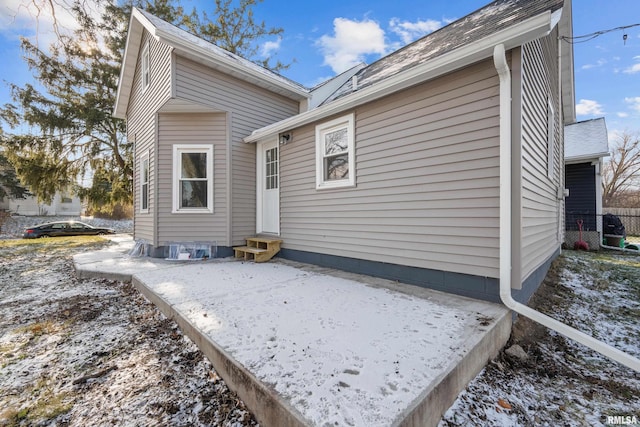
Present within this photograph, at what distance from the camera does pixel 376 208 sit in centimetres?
425

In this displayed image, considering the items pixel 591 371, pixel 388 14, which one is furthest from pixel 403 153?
pixel 388 14

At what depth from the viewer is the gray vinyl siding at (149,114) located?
19.4 feet

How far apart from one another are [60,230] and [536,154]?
1918 cm

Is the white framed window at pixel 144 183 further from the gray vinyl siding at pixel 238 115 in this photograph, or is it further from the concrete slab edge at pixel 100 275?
the gray vinyl siding at pixel 238 115

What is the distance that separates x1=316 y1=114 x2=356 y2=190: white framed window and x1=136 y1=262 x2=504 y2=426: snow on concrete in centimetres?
171

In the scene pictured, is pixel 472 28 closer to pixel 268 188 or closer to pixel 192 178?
pixel 268 188

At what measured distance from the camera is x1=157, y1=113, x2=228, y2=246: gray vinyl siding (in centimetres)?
619

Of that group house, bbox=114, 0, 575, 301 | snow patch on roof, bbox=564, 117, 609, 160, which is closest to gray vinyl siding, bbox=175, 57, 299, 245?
house, bbox=114, 0, 575, 301

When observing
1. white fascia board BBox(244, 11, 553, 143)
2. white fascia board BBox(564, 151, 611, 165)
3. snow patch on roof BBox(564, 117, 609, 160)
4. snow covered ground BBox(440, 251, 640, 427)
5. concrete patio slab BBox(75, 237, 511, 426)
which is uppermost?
snow patch on roof BBox(564, 117, 609, 160)

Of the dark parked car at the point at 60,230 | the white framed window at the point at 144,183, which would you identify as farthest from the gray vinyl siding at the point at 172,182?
the dark parked car at the point at 60,230

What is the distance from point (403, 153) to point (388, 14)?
6857 mm

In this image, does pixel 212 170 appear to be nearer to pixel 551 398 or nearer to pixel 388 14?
pixel 551 398

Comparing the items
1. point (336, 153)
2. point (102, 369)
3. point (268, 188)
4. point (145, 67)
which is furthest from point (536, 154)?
point (145, 67)

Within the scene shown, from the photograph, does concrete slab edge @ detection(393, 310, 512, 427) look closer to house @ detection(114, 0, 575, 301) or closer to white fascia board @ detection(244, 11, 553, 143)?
house @ detection(114, 0, 575, 301)
